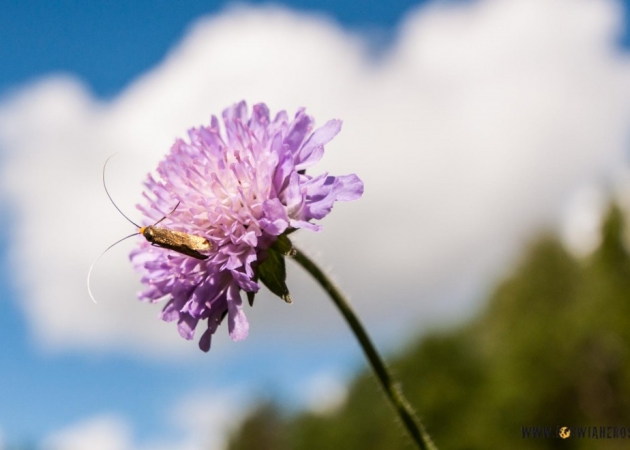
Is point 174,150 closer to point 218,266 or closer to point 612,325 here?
point 218,266

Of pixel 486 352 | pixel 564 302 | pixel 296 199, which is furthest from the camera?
pixel 564 302

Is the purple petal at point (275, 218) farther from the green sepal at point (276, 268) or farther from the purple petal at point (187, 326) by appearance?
the purple petal at point (187, 326)

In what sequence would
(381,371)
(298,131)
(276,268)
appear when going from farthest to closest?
(298,131), (276,268), (381,371)

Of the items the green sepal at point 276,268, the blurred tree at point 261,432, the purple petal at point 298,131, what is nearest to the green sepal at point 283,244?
the green sepal at point 276,268

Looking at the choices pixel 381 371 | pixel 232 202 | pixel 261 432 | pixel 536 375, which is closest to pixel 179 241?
pixel 232 202

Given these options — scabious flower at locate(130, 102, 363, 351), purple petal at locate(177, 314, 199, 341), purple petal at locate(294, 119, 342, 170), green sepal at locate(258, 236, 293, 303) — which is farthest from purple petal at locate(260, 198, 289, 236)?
purple petal at locate(177, 314, 199, 341)

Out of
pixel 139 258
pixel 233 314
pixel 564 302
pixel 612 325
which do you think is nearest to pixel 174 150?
pixel 139 258

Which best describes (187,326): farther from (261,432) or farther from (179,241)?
(261,432)

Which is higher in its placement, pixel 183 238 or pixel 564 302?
pixel 564 302
